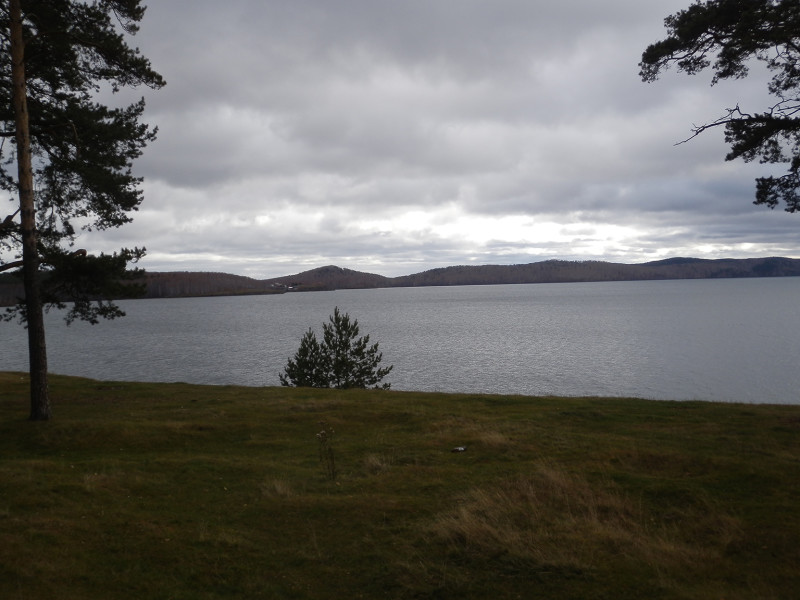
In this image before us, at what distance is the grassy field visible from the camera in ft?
22.7

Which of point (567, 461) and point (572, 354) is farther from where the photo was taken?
point (572, 354)

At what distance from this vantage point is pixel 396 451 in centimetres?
1401

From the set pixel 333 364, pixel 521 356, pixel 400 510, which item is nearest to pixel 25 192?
pixel 400 510

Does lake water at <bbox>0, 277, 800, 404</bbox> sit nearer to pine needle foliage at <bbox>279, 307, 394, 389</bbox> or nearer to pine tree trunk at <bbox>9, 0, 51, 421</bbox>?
pine needle foliage at <bbox>279, 307, 394, 389</bbox>

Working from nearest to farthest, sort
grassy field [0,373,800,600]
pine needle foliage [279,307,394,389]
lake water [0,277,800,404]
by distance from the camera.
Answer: grassy field [0,373,800,600] < pine needle foliage [279,307,394,389] < lake water [0,277,800,404]

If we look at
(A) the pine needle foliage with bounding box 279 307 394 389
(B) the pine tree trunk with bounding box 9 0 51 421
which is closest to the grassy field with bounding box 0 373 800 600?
(B) the pine tree trunk with bounding box 9 0 51 421

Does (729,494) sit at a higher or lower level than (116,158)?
lower

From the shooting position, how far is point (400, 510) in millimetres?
9453

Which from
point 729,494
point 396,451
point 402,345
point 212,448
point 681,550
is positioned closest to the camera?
point 681,550

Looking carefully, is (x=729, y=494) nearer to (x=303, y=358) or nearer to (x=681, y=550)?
(x=681, y=550)

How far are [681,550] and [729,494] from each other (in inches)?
125

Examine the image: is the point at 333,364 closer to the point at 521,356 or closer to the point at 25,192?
the point at 25,192

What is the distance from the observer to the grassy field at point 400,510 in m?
6.91

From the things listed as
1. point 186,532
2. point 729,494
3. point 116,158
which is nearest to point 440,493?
point 186,532
